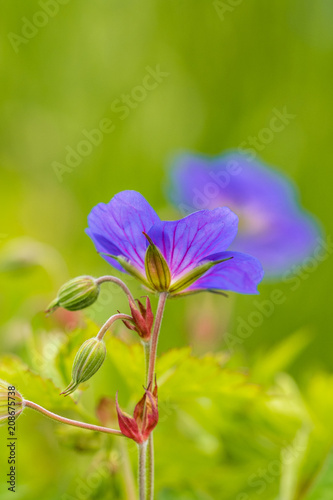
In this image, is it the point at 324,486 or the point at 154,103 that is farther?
the point at 154,103

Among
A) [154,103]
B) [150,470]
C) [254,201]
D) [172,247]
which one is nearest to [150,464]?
[150,470]

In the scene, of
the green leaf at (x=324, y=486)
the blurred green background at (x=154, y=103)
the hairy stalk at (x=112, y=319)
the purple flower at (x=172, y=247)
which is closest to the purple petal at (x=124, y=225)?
the purple flower at (x=172, y=247)

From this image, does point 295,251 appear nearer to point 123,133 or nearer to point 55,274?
point 55,274

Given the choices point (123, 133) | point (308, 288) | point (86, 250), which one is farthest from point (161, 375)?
point (123, 133)

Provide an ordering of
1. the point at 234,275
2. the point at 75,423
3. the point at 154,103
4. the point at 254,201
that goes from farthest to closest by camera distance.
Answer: the point at 154,103 → the point at 254,201 → the point at 234,275 → the point at 75,423

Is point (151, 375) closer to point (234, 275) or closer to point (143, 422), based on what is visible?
point (143, 422)

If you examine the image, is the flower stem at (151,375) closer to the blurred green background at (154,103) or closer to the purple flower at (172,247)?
the purple flower at (172,247)

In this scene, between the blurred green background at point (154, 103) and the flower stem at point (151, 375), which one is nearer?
the flower stem at point (151, 375)
